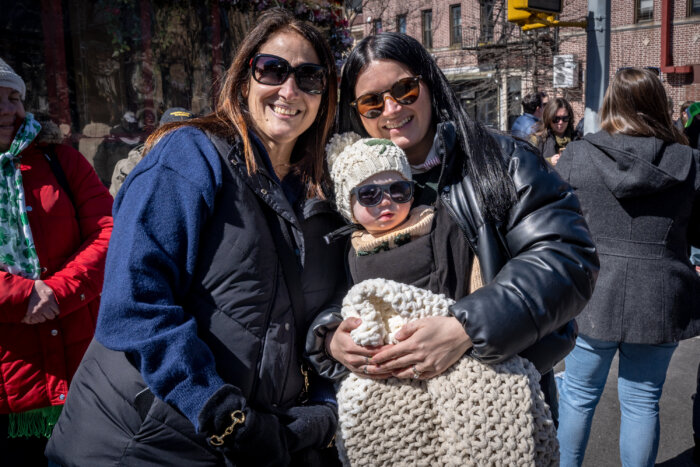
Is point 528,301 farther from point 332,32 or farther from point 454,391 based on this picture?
point 332,32

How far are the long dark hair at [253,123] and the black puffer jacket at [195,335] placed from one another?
0.11 m

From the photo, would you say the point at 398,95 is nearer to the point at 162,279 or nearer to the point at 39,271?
the point at 162,279

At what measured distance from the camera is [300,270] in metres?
1.96

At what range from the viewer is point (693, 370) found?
519 centimetres

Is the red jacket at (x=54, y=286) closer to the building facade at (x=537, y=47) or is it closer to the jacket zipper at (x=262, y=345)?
the jacket zipper at (x=262, y=345)

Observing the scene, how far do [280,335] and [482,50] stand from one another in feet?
86.2

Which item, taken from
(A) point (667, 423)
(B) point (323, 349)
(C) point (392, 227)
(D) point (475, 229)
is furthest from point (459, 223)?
(A) point (667, 423)

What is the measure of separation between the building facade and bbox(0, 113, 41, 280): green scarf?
17532 mm

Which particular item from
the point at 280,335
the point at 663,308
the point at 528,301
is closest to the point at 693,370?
the point at 663,308

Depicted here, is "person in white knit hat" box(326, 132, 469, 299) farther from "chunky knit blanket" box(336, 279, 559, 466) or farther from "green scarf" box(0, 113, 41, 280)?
"green scarf" box(0, 113, 41, 280)

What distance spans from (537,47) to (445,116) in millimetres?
23647

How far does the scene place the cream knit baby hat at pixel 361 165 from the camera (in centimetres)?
200

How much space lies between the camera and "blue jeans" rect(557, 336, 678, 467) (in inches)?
130

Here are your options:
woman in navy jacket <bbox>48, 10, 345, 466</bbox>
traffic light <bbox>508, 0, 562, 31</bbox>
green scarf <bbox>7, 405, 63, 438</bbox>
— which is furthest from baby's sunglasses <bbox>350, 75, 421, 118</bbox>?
traffic light <bbox>508, 0, 562, 31</bbox>
